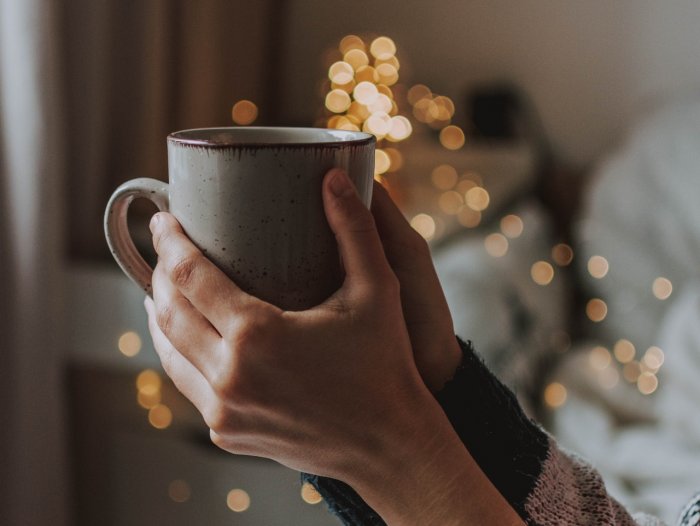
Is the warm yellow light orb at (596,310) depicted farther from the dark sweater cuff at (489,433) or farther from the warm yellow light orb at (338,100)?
the dark sweater cuff at (489,433)

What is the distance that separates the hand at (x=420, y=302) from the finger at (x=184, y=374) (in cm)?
15

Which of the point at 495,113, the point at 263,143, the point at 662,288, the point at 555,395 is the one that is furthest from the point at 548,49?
the point at 263,143

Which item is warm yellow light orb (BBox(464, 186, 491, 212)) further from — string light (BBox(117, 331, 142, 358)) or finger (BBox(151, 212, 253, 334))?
finger (BBox(151, 212, 253, 334))

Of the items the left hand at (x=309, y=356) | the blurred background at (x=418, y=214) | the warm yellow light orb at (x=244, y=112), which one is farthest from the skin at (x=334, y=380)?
the warm yellow light orb at (x=244, y=112)

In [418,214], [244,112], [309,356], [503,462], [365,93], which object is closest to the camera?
[309,356]

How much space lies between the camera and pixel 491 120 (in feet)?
6.33

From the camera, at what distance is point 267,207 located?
0.40 m

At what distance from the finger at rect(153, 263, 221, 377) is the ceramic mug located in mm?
30

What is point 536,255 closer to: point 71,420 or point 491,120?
point 491,120

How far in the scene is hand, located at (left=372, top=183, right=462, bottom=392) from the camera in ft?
1.63

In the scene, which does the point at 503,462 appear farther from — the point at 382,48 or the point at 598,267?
the point at 382,48

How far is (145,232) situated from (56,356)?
0.25m

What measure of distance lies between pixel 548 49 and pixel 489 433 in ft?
5.26

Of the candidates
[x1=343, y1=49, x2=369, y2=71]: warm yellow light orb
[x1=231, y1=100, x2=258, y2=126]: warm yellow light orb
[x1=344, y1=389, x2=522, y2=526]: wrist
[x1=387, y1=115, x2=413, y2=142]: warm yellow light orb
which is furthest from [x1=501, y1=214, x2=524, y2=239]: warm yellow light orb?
[x1=344, y1=389, x2=522, y2=526]: wrist
